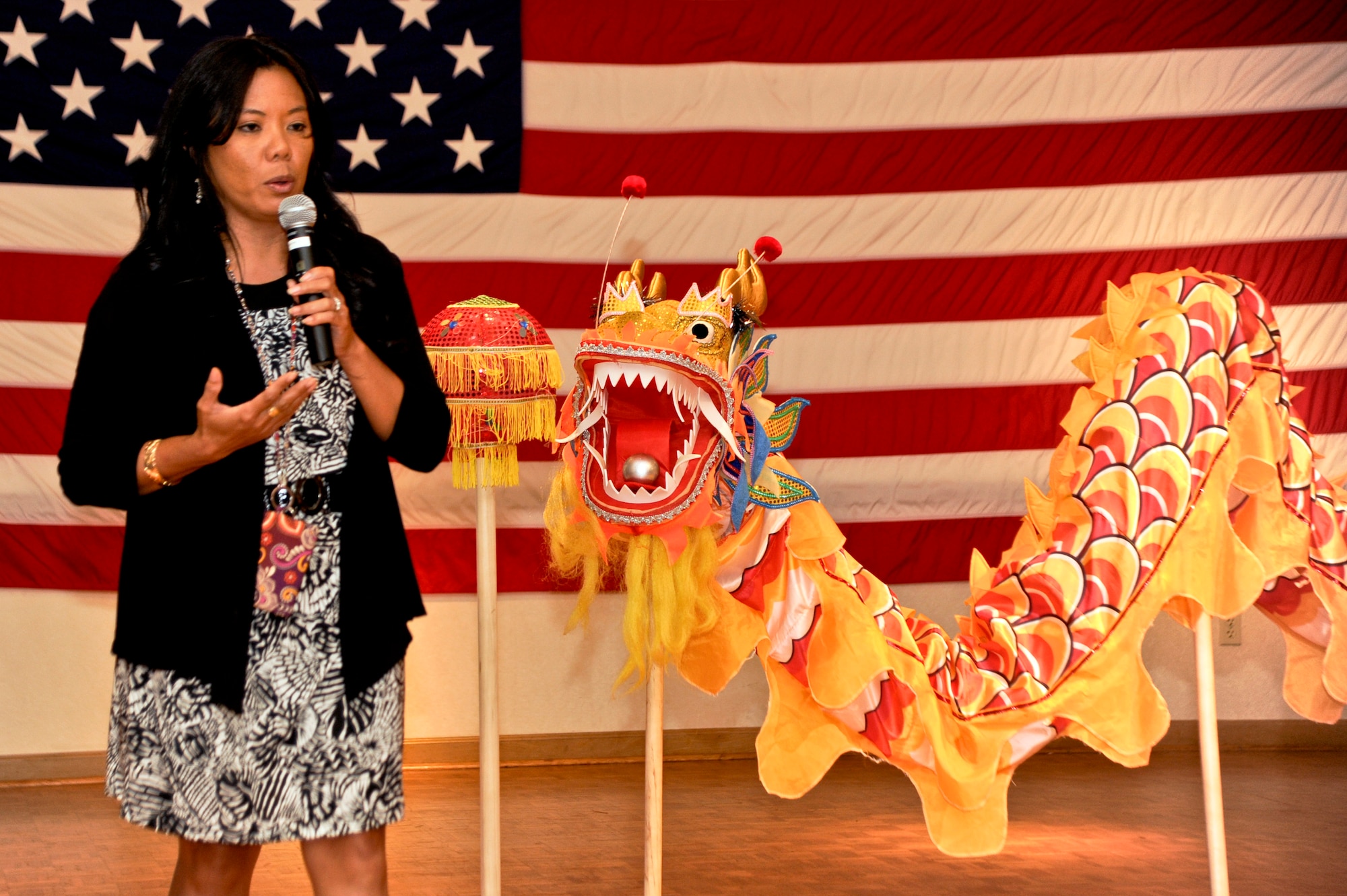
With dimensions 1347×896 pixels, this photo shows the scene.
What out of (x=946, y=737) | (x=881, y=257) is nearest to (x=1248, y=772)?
(x=881, y=257)

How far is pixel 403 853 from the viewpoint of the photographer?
303 centimetres

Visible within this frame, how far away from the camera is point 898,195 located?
3.82 meters

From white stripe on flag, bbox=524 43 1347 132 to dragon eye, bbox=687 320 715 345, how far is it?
1879 mm

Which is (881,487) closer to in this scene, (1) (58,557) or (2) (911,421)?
(2) (911,421)

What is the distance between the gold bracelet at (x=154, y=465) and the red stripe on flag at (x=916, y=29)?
8.43ft

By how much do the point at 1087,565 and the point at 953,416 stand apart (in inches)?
61.3

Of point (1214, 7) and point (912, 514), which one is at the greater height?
point (1214, 7)

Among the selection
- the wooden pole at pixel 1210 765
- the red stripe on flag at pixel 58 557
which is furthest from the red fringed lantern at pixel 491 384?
the red stripe on flag at pixel 58 557

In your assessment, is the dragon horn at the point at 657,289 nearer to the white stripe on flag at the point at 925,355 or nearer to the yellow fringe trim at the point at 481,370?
the yellow fringe trim at the point at 481,370

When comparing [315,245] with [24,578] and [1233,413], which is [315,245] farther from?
[24,578]

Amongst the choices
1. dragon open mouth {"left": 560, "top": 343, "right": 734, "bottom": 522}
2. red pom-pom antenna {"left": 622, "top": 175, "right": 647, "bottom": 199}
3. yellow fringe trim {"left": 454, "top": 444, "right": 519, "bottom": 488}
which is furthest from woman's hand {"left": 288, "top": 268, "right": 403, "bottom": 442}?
red pom-pom antenna {"left": 622, "top": 175, "right": 647, "bottom": 199}

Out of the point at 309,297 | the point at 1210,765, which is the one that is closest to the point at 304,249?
the point at 309,297

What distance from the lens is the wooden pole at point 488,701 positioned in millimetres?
2076

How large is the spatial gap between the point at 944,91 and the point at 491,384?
2196mm
